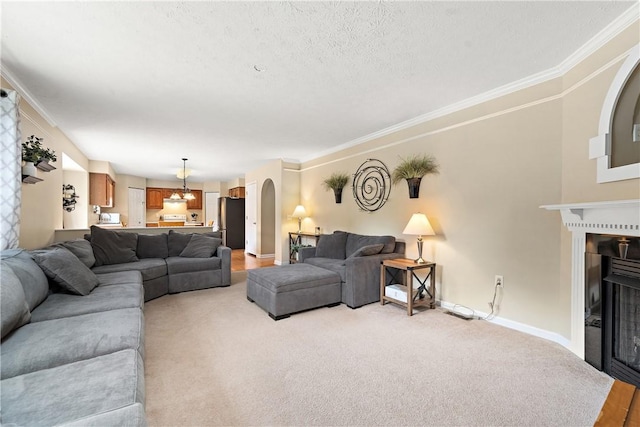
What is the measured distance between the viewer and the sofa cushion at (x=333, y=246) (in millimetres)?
4484

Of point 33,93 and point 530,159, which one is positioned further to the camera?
point 33,93

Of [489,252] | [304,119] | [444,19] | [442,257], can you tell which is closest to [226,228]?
[304,119]

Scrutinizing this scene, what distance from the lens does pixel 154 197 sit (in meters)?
9.65

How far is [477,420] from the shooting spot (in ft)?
5.20

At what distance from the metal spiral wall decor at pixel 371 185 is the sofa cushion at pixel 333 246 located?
645 mm

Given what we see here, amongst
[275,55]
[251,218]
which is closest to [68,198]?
[251,218]

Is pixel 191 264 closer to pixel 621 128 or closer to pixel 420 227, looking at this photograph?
pixel 420 227

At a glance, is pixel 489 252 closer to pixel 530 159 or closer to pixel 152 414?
pixel 530 159

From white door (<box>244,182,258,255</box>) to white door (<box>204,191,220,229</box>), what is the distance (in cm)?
274

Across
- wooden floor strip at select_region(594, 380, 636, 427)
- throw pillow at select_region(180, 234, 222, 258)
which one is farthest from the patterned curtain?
wooden floor strip at select_region(594, 380, 636, 427)

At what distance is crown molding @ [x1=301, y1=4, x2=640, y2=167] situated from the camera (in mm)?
1934

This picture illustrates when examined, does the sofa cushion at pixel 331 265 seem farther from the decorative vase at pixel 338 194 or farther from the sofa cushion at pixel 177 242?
the sofa cushion at pixel 177 242

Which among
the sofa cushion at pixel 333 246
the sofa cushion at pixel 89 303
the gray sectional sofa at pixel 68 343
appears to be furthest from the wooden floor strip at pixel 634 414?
the sofa cushion at pixel 333 246

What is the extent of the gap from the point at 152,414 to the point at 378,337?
1.80 m
